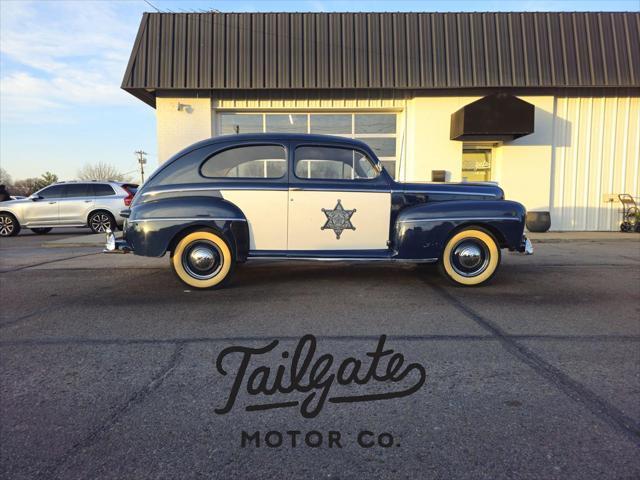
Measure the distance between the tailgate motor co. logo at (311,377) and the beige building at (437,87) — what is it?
10041 millimetres

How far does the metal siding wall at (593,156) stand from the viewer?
42.4 ft

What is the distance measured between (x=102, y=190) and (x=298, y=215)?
32.5 feet

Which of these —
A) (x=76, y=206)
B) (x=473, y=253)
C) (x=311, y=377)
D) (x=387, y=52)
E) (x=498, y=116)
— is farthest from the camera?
(x=76, y=206)

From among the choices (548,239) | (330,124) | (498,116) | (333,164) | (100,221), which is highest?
(330,124)

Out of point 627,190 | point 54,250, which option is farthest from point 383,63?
point 54,250

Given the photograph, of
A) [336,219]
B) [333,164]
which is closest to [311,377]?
[336,219]

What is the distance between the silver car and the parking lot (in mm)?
7561

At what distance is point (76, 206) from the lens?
12828 millimetres

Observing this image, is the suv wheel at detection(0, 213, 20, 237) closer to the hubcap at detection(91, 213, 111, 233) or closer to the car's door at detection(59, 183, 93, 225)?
the car's door at detection(59, 183, 93, 225)

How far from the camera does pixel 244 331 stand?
386cm

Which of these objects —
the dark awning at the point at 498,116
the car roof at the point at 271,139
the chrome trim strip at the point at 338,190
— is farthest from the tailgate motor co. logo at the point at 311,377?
the dark awning at the point at 498,116

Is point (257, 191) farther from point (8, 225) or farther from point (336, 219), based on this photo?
point (8, 225)

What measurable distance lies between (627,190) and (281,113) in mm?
10983

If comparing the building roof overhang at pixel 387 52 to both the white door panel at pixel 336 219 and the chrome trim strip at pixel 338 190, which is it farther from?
the white door panel at pixel 336 219
